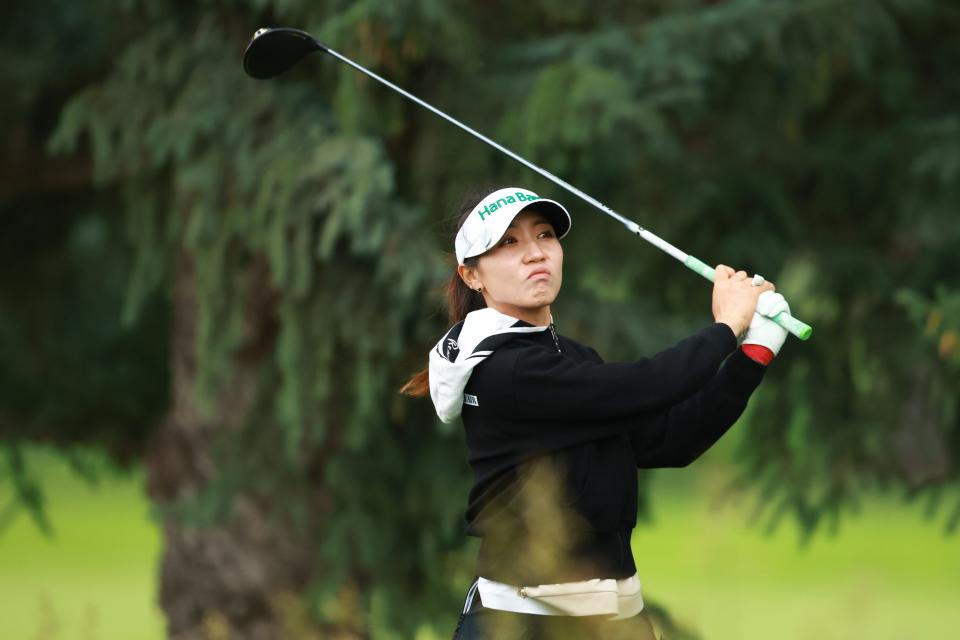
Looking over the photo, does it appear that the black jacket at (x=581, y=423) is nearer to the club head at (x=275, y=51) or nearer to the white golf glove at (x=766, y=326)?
the white golf glove at (x=766, y=326)

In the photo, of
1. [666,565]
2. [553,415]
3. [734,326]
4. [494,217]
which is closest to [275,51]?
[494,217]

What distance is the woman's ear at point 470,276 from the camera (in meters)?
3.26

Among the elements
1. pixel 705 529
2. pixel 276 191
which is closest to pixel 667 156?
pixel 276 191

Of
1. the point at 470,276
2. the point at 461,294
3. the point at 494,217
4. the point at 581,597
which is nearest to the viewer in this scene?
the point at 581,597

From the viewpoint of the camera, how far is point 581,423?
9.87 ft

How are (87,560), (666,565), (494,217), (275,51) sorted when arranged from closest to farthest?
(494,217), (275,51), (666,565), (87,560)

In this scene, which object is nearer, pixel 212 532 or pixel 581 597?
pixel 581 597

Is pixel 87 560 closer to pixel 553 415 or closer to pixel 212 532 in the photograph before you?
pixel 212 532

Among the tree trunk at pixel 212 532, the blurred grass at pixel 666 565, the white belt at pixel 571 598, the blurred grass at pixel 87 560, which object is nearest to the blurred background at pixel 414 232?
the tree trunk at pixel 212 532

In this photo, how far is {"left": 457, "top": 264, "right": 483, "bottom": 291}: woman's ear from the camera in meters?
3.26

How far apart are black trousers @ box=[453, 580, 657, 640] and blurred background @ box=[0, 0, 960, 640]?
2136mm

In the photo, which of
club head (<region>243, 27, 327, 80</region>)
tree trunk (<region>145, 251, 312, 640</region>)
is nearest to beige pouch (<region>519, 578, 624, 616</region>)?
club head (<region>243, 27, 327, 80</region>)

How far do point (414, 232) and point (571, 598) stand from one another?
2860 millimetres

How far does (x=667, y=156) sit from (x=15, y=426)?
13.9ft
